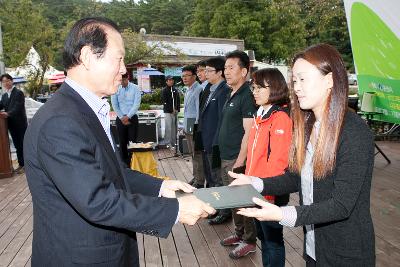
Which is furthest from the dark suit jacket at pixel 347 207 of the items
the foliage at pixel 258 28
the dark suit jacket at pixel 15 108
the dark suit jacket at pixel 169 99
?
the foliage at pixel 258 28

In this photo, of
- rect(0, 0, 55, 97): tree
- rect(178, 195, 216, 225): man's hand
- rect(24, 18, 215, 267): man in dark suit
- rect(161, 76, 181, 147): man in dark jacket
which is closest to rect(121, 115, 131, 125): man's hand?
rect(161, 76, 181, 147): man in dark jacket

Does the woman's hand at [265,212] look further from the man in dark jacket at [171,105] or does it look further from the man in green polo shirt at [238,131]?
the man in dark jacket at [171,105]

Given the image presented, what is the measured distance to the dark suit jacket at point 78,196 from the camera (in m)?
1.27

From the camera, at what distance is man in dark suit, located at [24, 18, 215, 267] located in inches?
50.2

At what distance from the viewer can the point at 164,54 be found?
70.7ft

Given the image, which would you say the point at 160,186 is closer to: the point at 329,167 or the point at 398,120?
the point at 329,167

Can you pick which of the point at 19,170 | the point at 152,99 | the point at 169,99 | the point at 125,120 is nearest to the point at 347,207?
the point at 125,120

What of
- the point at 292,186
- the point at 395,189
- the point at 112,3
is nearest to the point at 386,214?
the point at 395,189

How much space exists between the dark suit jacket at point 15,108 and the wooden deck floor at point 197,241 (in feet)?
7.29

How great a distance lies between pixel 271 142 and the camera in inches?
102

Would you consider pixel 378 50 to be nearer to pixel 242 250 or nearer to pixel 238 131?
pixel 238 131

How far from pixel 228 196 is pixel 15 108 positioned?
6627 millimetres

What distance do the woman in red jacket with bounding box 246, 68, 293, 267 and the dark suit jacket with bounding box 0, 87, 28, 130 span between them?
580 centimetres

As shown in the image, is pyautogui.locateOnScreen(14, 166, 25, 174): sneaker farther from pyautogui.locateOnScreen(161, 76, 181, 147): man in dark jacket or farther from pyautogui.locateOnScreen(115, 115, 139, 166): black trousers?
pyautogui.locateOnScreen(161, 76, 181, 147): man in dark jacket
